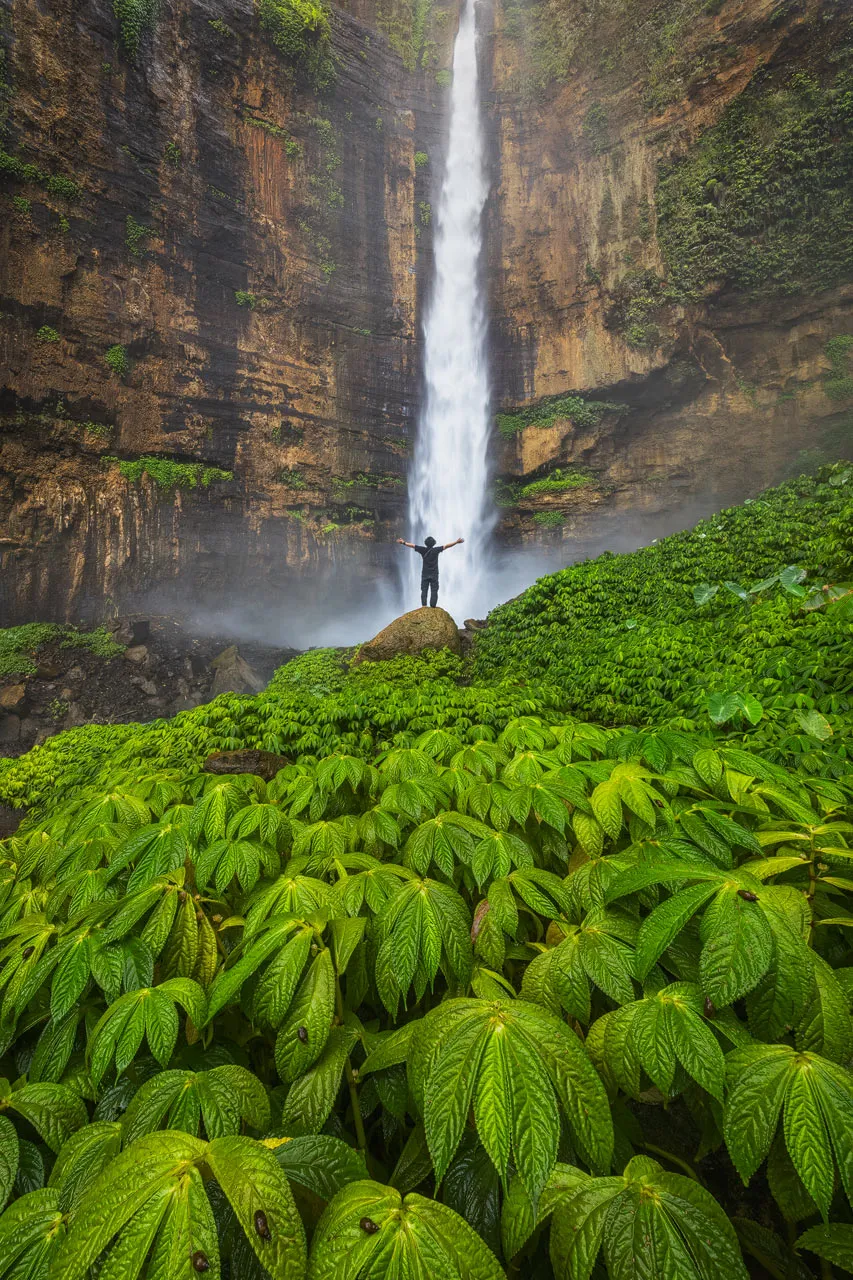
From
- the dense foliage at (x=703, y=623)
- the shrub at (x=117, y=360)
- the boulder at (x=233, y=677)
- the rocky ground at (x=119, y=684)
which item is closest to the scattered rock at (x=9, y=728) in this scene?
the rocky ground at (x=119, y=684)

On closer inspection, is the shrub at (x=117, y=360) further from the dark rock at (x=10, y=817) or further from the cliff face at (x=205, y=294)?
the dark rock at (x=10, y=817)

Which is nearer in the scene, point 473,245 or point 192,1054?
point 192,1054

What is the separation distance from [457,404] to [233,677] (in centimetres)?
1374

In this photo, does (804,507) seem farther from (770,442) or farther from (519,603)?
(770,442)

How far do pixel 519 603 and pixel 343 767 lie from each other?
7165 millimetres

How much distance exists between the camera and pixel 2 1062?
4.58 ft

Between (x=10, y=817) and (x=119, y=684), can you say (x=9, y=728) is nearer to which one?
(x=119, y=684)

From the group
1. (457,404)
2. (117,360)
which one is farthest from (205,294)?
(457,404)

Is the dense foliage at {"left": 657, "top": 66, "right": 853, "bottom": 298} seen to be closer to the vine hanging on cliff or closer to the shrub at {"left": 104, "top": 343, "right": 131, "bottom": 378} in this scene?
the vine hanging on cliff

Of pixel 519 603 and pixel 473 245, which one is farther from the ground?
pixel 473 245

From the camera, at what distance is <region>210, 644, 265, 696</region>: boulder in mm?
10789

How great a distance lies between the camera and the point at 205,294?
15867 mm

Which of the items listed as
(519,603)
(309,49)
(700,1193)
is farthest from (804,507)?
(309,49)

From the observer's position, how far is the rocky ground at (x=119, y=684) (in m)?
10.0
